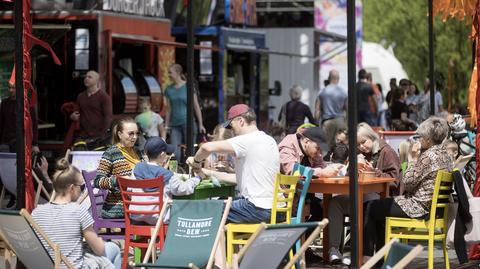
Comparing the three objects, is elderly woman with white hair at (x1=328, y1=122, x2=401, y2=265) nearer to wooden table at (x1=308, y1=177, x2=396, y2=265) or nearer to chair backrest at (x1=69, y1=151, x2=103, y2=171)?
wooden table at (x1=308, y1=177, x2=396, y2=265)

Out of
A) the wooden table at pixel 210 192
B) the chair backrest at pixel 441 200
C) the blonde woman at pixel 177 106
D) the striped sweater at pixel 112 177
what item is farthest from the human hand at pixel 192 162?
the blonde woman at pixel 177 106

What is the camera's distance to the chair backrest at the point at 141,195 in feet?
33.7

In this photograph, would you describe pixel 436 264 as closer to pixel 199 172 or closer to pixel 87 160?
pixel 199 172

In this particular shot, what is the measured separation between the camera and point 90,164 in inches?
540

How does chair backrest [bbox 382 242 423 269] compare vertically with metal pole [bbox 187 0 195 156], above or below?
below

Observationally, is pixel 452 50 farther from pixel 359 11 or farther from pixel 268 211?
pixel 268 211

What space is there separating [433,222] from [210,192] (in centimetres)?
189

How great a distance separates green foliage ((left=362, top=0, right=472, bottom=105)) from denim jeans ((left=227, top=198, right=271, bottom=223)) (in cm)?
3351

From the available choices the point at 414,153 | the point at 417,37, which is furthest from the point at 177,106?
the point at 417,37

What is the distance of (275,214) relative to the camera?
1041cm

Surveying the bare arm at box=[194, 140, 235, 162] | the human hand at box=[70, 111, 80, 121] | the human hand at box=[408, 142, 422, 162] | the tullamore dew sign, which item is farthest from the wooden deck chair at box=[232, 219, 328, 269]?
the tullamore dew sign

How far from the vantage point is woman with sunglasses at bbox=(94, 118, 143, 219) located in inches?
430

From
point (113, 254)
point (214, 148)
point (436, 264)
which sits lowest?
point (436, 264)

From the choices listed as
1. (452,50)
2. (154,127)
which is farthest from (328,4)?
(154,127)
